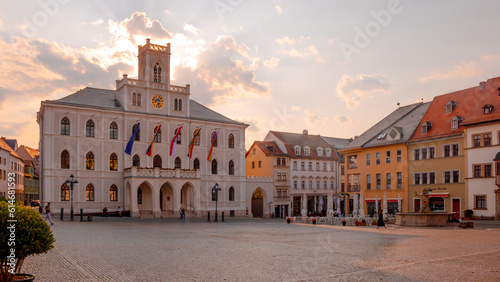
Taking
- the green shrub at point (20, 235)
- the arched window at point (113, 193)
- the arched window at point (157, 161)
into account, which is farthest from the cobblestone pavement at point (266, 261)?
the arched window at point (157, 161)

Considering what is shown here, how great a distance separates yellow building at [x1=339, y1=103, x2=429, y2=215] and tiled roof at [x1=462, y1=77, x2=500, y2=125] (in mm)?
8806

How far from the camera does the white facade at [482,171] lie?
45750 mm

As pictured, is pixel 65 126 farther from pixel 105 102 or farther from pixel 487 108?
pixel 487 108

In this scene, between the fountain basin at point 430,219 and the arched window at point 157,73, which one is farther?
the arched window at point 157,73

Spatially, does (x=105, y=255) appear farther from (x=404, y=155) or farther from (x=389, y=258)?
(x=404, y=155)

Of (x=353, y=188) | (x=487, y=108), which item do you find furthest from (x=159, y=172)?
(x=487, y=108)

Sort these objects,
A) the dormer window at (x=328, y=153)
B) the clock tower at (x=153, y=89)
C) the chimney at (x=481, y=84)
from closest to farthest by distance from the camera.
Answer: the chimney at (x=481, y=84) < the clock tower at (x=153, y=89) < the dormer window at (x=328, y=153)

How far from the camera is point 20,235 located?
28.7ft

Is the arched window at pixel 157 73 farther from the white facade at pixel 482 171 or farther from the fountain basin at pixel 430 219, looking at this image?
the white facade at pixel 482 171

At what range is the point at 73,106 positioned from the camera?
5269 centimetres

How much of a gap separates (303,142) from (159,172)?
34.8m

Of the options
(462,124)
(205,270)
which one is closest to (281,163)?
(462,124)

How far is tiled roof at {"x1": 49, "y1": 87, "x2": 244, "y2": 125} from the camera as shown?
54.3 metres

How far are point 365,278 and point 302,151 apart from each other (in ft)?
224
